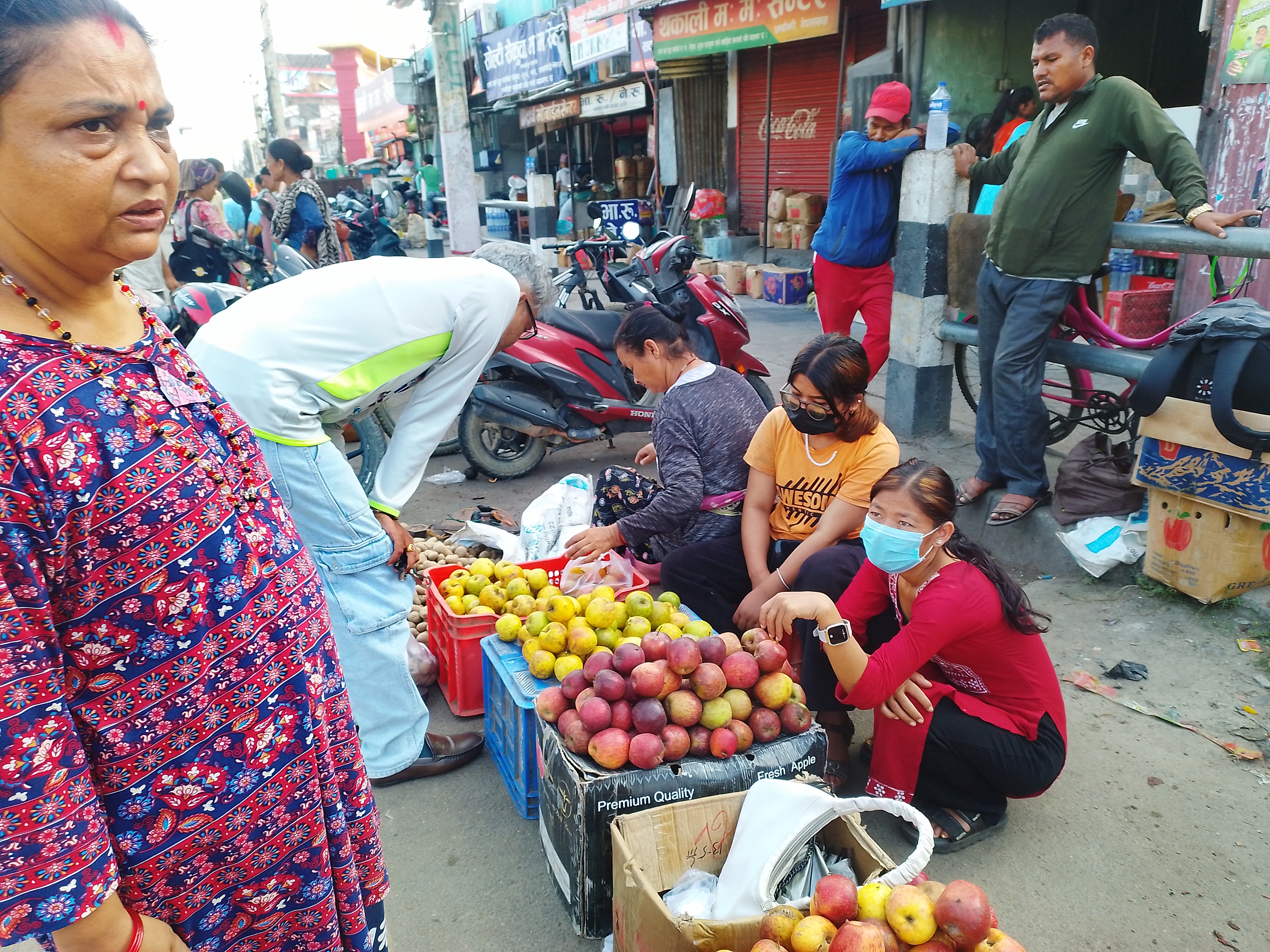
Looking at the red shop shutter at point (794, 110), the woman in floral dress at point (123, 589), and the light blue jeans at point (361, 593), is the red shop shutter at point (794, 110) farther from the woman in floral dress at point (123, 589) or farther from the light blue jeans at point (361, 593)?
the woman in floral dress at point (123, 589)

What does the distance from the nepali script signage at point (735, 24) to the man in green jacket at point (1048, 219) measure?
6.30 m

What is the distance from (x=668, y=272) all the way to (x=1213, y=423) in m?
3.37

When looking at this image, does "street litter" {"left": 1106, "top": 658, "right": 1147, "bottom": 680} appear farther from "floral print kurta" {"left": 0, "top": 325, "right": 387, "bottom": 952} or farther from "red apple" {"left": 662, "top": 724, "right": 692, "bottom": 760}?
"floral print kurta" {"left": 0, "top": 325, "right": 387, "bottom": 952}

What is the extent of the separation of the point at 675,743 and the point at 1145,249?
331 cm

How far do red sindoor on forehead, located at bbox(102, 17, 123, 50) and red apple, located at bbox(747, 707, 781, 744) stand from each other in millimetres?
1944

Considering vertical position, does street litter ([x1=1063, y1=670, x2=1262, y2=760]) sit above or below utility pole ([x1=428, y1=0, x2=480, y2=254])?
below

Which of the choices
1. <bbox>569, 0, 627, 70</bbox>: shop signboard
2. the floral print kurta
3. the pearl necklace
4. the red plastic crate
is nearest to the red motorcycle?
the red plastic crate

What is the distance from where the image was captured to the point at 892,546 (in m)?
2.40

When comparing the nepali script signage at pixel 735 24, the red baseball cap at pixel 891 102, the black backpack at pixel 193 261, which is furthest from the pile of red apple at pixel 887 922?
the nepali script signage at pixel 735 24

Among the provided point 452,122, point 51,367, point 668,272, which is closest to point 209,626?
point 51,367

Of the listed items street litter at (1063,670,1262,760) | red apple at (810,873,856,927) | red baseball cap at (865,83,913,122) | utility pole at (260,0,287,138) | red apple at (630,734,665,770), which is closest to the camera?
red apple at (810,873,856,927)

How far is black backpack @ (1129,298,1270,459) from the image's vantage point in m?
3.12

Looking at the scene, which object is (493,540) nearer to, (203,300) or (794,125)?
(203,300)

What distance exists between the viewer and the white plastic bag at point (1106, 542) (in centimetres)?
384
